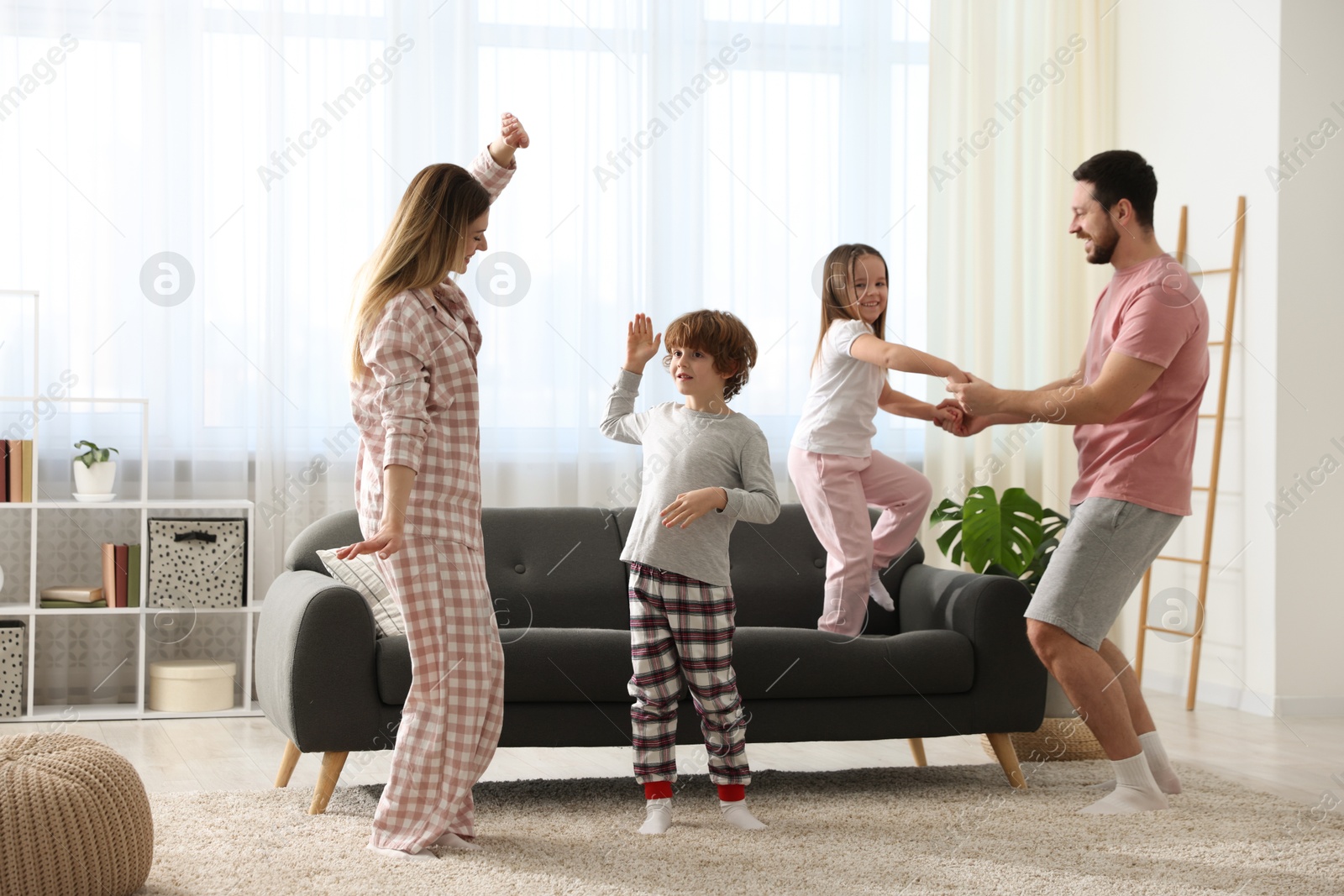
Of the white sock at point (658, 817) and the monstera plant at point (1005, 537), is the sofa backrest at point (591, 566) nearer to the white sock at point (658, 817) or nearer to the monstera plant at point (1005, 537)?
the monstera plant at point (1005, 537)

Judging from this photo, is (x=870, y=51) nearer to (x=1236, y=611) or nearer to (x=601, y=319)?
(x=601, y=319)

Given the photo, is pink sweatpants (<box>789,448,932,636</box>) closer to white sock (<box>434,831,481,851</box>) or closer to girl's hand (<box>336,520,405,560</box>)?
white sock (<box>434,831,481,851</box>)

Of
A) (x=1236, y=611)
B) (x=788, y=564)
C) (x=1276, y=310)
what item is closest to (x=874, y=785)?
(x=788, y=564)

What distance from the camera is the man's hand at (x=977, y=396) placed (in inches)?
113

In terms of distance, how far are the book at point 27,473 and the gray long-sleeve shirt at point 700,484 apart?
246 cm

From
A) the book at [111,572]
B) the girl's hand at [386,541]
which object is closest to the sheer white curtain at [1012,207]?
the book at [111,572]

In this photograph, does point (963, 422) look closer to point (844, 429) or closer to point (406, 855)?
point (844, 429)

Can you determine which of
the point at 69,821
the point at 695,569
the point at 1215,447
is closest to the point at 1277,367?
the point at 1215,447

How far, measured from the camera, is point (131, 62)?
4477mm

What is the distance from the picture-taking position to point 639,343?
2.76m

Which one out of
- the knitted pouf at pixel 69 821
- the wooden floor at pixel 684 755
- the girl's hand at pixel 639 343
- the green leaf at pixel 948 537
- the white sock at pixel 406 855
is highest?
the girl's hand at pixel 639 343

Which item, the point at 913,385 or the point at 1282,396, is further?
the point at 913,385

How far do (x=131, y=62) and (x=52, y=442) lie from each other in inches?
53.5

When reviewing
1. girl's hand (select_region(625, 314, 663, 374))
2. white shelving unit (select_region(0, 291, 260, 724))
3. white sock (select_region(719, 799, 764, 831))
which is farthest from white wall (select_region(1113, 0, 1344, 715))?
white shelving unit (select_region(0, 291, 260, 724))
